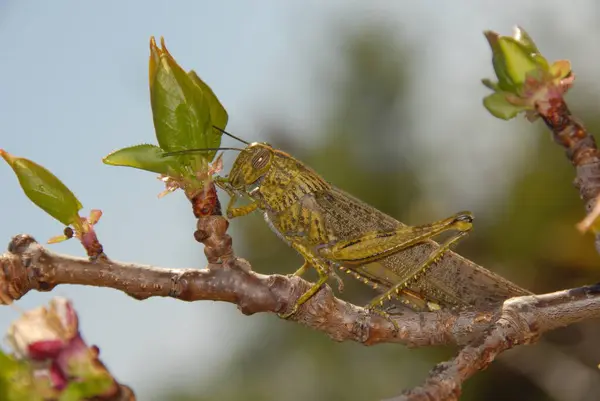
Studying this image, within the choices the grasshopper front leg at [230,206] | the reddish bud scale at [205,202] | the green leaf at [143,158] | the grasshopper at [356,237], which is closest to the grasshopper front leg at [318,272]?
the grasshopper at [356,237]

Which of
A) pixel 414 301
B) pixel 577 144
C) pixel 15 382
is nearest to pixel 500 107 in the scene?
pixel 577 144

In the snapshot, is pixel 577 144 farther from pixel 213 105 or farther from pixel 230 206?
pixel 230 206

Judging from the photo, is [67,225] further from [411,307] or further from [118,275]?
[411,307]

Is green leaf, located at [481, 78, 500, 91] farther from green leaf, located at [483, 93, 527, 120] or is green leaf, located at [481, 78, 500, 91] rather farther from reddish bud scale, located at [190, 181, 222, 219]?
reddish bud scale, located at [190, 181, 222, 219]

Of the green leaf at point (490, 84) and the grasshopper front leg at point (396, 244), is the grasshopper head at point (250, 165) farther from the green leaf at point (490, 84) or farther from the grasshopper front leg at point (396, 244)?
the green leaf at point (490, 84)

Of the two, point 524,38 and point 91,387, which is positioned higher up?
point 524,38

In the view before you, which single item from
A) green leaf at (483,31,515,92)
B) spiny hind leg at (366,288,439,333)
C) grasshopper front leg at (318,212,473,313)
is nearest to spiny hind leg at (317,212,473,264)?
grasshopper front leg at (318,212,473,313)
